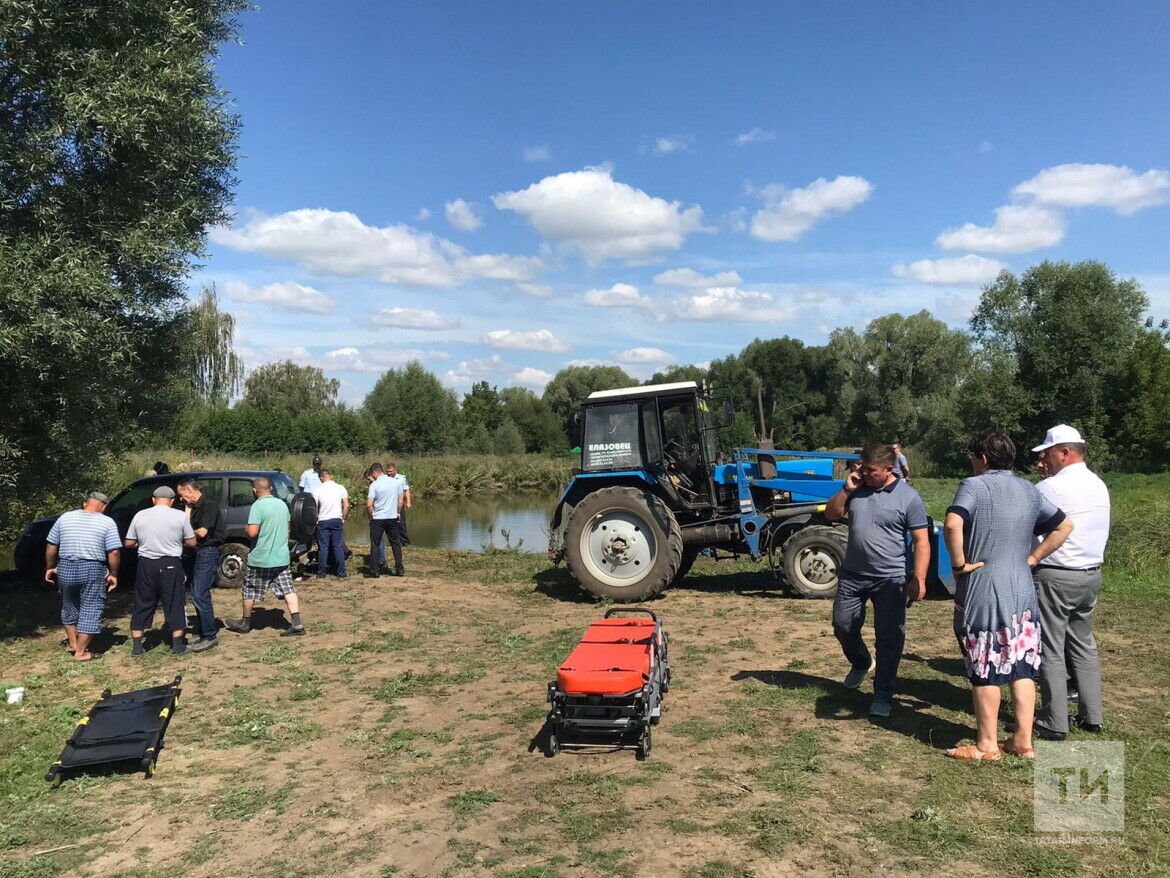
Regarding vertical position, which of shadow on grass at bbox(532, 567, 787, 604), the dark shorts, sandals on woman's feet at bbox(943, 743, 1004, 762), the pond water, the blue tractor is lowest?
the pond water

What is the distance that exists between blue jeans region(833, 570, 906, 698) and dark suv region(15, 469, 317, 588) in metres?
7.61

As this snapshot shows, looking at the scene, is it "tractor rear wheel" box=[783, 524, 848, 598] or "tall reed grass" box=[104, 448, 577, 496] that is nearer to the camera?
"tractor rear wheel" box=[783, 524, 848, 598]

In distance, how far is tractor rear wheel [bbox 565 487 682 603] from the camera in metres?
9.05

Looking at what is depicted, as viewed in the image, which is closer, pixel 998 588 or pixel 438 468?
pixel 998 588

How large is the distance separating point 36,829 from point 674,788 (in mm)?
3288

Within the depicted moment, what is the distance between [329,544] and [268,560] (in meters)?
3.30

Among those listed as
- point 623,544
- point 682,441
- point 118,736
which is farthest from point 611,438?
point 118,736

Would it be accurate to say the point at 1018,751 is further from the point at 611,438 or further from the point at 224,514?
the point at 224,514

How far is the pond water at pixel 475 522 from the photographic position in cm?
1875

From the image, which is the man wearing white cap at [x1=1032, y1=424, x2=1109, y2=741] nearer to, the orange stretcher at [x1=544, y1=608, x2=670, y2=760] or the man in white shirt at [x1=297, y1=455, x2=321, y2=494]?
the orange stretcher at [x1=544, y1=608, x2=670, y2=760]

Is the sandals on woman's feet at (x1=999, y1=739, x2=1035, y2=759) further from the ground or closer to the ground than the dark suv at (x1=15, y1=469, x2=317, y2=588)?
closer to the ground

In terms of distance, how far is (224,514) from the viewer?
10469 mm

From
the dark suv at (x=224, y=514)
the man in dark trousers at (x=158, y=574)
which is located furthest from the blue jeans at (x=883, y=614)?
the dark suv at (x=224, y=514)

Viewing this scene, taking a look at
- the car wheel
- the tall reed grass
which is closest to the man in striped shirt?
the car wheel
